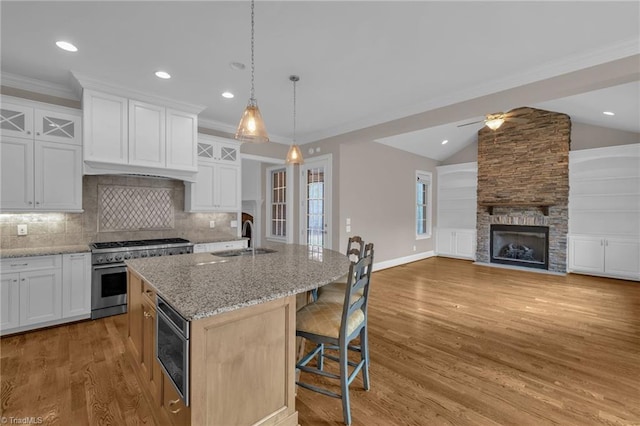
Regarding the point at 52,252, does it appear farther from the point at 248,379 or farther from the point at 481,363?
the point at 481,363

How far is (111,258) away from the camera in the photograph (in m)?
3.41

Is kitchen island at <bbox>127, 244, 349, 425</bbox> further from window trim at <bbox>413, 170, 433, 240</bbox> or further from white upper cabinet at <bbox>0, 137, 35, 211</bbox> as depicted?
window trim at <bbox>413, 170, 433, 240</bbox>

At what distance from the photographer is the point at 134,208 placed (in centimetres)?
407

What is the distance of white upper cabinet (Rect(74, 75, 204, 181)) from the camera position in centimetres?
326

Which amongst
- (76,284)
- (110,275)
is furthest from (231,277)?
(76,284)

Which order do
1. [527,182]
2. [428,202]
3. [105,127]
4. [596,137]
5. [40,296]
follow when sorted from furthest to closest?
[428,202] → [527,182] → [596,137] → [105,127] → [40,296]

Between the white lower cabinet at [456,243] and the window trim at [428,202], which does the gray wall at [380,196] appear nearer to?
Result: the window trim at [428,202]

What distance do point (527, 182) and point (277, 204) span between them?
566 centimetres

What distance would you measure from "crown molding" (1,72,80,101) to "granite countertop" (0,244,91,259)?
1.80m

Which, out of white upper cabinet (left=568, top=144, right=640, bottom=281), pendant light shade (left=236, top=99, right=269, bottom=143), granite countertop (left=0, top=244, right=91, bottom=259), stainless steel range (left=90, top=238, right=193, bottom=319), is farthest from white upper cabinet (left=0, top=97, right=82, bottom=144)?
white upper cabinet (left=568, top=144, right=640, bottom=281)

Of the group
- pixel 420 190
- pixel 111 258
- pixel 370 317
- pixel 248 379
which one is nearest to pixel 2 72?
pixel 111 258

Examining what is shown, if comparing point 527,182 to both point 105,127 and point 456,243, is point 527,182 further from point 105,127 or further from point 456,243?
point 105,127

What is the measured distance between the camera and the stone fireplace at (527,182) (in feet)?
19.8

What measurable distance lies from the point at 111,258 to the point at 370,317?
3.17 metres
